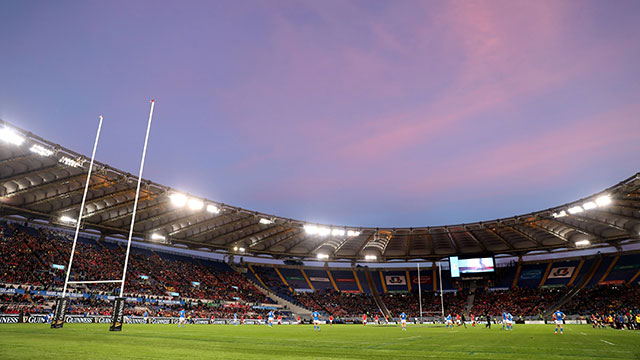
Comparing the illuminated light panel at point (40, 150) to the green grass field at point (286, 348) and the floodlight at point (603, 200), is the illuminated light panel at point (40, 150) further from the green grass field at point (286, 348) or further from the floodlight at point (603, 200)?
the floodlight at point (603, 200)

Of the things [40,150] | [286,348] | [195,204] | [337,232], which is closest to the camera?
[286,348]

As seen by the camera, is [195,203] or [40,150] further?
[195,203]

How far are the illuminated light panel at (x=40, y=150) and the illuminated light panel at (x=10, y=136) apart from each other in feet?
4.35

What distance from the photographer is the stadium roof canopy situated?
32906 mm

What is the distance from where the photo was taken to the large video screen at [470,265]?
60.0m

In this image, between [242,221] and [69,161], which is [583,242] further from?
[69,161]

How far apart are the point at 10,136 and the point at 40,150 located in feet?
8.64

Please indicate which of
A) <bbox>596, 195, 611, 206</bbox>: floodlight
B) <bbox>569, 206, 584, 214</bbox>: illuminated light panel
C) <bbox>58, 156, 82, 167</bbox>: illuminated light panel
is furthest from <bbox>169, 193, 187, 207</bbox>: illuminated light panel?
<bbox>596, 195, 611, 206</bbox>: floodlight

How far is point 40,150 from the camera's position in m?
28.5

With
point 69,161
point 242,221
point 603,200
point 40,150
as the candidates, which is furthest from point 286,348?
point 242,221

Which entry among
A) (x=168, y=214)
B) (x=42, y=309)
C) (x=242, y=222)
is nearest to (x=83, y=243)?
(x=168, y=214)

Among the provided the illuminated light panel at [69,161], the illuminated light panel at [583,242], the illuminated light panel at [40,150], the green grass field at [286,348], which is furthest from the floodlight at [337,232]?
the green grass field at [286,348]

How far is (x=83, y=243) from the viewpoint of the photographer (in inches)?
1876

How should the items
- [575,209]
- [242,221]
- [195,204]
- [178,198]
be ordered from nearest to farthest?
[178,198] < [575,209] < [195,204] < [242,221]
